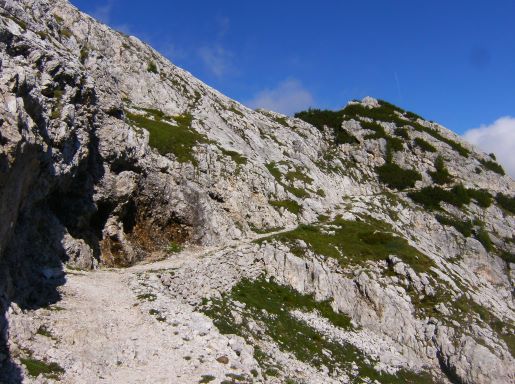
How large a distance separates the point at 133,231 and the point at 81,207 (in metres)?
7.02

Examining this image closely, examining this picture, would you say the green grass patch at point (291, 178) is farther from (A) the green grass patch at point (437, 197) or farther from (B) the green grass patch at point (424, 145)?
(B) the green grass patch at point (424, 145)

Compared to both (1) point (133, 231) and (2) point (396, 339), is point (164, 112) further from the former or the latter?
(2) point (396, 339)

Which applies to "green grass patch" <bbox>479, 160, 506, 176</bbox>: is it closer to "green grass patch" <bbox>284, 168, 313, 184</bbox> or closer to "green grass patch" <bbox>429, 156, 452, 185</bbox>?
"green grass patch" <bbox>429, 156, 452, 185</bbox>

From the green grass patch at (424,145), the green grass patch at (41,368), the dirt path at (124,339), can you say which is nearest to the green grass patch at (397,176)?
the green grass patch at (424,145)

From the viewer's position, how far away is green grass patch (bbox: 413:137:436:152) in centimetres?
8881

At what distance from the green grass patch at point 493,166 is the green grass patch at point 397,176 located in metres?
19.0

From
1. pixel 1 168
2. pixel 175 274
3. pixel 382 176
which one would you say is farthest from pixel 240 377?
pixel 382 176

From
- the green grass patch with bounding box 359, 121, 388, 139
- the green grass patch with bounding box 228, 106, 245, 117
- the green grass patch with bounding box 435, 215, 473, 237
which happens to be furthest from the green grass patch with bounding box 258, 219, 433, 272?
the green grass patch with bounding box 359, 121, 388, 139

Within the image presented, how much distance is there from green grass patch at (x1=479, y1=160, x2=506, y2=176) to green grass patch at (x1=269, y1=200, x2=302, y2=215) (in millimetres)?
53999

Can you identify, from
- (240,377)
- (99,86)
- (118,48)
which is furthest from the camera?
(118,48)

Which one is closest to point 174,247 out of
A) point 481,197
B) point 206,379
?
point 206,379

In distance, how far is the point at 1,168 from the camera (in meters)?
17.6

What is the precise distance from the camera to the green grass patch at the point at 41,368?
57.2 ft

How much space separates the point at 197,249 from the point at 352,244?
16567mm
